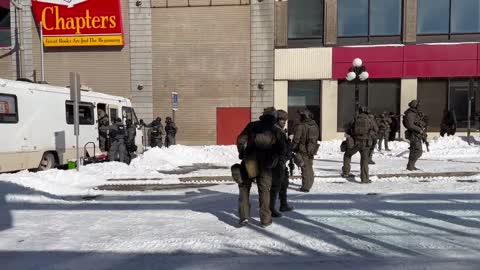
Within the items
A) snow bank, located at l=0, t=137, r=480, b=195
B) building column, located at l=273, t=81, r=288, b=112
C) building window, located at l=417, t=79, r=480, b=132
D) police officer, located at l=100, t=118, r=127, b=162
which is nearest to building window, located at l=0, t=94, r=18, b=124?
snow bank, located at l=0, t=137, r=480, b=195

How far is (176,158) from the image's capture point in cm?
1558

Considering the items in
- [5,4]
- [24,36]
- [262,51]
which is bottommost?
[262,51]

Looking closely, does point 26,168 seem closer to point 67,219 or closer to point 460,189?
point 67,219

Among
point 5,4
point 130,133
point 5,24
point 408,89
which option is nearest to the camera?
point 130,133

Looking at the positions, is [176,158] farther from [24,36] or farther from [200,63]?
[24,36]

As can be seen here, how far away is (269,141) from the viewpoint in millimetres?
5754

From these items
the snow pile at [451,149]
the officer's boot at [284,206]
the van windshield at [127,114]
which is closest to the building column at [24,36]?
the van windshield at [127,114]

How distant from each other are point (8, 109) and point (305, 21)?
54.7 feet

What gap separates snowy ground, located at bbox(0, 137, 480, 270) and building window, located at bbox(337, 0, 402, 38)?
46.7 ft

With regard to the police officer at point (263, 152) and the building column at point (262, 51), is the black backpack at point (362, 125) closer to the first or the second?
the police officer at point (263, 152)

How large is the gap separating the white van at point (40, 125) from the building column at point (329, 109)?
41.3ft

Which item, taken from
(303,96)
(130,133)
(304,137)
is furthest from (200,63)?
(304,137)

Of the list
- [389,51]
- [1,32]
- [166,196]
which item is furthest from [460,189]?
[1,32]

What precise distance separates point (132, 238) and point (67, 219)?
169 centimetres
